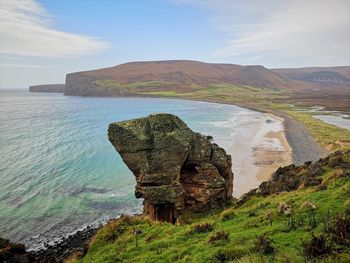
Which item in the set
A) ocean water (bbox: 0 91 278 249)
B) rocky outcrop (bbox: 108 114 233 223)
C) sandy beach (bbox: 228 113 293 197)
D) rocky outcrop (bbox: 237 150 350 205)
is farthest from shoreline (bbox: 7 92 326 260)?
rocky outcrop (bbox: 108 114 233 223)

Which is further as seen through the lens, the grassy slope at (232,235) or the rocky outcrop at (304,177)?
the rocky outcrop at (304,177)

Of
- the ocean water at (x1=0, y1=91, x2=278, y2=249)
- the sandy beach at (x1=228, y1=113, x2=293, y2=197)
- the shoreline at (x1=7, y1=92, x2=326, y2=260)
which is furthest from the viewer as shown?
the shoreline at (x1=7, y1=92, x2=326, y2=260)

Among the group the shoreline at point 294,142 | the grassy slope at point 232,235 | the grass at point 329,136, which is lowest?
the shoreline at point 294,142

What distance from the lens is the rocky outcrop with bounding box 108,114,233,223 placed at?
25.0 metres

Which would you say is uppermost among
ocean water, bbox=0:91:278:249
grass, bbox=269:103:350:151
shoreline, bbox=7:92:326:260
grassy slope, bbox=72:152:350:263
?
grassy slope, bbox=72:152:350:263

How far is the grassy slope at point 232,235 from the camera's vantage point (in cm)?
1477

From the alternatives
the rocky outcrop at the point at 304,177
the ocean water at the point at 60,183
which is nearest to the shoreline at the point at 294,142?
the ocean water at the point at 60,183

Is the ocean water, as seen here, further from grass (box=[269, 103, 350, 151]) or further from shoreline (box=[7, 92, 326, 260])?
grass (box=[269, 103, 350, 151])

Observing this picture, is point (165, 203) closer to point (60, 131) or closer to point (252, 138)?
point (252, 138)

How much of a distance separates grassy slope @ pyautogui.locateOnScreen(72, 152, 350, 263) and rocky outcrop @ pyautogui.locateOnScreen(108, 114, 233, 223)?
1544 mm

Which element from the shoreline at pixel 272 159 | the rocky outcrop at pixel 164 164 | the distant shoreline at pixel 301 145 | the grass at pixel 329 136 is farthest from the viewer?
the grass at pixel 329 136

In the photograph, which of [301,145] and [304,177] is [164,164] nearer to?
[304,177]

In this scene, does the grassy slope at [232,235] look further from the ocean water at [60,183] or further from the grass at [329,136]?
the grass at [329,136]

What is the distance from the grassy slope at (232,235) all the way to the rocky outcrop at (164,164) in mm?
1544
